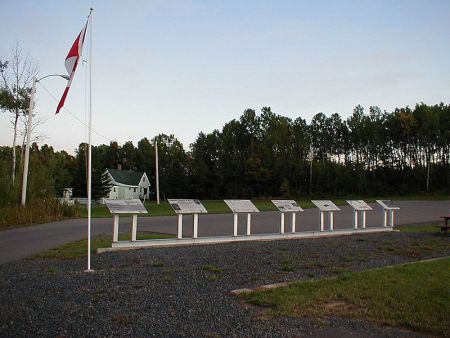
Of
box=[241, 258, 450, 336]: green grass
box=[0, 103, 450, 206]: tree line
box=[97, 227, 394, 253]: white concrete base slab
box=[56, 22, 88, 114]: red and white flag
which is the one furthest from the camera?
box=[0, 103, 450, 206]: tree line

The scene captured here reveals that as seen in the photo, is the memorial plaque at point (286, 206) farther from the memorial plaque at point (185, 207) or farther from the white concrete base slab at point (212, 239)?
the memorial plaque at point (185, 207)

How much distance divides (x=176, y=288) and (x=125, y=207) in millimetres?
4726

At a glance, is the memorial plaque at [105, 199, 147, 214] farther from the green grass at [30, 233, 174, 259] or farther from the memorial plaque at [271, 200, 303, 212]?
the memorial plaque at [271, 200, 303, 212]

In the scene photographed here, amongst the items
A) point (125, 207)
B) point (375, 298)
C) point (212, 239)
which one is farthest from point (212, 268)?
point (212, 239)

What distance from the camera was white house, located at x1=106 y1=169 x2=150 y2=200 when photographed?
81438mm

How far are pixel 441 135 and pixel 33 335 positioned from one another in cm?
7615

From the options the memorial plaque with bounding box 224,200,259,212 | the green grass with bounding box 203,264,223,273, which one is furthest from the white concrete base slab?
the green grass with bounding box 203,264,223,273

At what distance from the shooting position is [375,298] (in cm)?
631

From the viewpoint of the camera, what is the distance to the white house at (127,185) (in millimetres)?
Answer: 81438

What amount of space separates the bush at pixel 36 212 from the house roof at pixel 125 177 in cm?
5844

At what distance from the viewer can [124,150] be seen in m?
108

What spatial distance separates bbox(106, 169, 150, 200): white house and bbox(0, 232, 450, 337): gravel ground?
69169 millimetres

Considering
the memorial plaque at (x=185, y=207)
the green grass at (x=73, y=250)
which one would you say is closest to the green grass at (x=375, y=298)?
the memorial plaque at (x=185, y=207)

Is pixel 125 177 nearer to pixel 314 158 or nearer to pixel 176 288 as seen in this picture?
pixel 314 158
